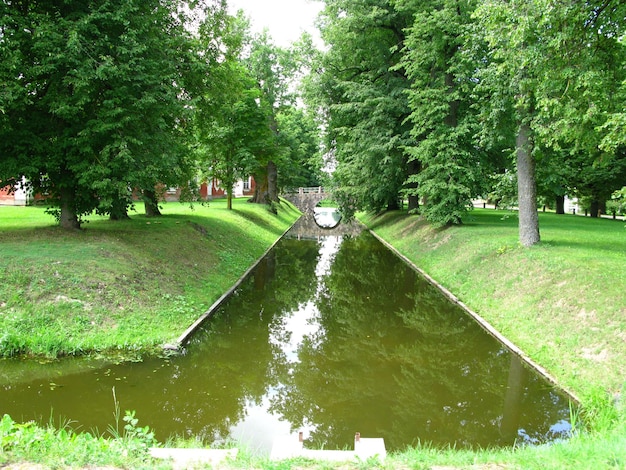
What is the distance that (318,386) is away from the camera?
7.14 m

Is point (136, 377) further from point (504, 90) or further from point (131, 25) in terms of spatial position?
point (504, 90)

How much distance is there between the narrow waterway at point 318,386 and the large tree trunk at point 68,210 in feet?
17.7

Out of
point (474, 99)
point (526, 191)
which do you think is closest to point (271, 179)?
point (474, 99)

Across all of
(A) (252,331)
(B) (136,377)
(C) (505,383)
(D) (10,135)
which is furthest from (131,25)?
(C) (505,383)

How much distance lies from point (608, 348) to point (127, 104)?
457 inches

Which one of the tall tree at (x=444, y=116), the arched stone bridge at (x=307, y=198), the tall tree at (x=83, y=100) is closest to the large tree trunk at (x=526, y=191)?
the tall tree at (x=444, y=116)

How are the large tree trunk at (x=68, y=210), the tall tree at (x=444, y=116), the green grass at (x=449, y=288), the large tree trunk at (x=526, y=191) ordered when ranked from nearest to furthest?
the green grass at (x=449, y=288), the large tree trunk at (x=68, y=210), the large tree trunk at (x=526, y=191), the tall tree at (x=444, y=116)

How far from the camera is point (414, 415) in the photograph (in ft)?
20.3

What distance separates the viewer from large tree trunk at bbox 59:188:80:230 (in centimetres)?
1287

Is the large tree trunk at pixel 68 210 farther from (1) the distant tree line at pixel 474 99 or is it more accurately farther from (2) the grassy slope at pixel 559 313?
(1) the distant tree line at pixel 474 99

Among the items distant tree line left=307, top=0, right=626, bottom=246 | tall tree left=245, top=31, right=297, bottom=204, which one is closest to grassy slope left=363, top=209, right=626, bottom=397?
distant tree line left=307, top=0, right=626, bottom=246

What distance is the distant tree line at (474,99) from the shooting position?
364 inches

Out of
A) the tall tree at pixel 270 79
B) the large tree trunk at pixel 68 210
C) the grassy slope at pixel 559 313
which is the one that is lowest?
the grassy slope at pixel 559 313

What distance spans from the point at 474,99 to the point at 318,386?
16649 millimetres
